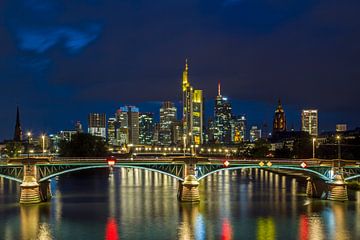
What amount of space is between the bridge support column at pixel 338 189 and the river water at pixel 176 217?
1.94 meters

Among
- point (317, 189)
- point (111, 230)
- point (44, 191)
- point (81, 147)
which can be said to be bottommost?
point (111, 230)

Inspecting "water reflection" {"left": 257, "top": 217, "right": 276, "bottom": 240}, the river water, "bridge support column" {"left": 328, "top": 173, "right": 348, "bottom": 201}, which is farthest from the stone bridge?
"water reflection" {"left": 257, "top": 217, "right": 276, "bottom": 240}

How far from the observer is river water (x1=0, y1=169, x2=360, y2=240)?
63.8 metres

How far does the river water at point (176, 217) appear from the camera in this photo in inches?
2512

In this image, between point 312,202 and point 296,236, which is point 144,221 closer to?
point 296,236

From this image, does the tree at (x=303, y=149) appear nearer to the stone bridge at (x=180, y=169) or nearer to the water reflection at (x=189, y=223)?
the stone bridge at (x=180, y=169)

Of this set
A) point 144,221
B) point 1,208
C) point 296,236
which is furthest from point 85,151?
point 296,236

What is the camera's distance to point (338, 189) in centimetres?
9000

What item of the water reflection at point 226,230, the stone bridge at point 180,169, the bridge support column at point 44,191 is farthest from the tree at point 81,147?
the water reflection at point 226,230

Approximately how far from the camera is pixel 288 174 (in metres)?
156

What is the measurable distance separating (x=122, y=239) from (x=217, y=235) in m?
10.1

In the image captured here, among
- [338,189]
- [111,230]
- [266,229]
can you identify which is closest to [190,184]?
[266,229]

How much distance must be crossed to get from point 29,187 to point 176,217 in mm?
23021

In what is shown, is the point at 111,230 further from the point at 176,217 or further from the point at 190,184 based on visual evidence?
the point at 190,184
